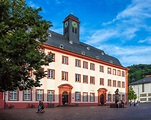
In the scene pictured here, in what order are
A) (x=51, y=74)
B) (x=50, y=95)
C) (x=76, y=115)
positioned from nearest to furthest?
(x=76, y=115), (x=50, y=95), (x=51, y=74)

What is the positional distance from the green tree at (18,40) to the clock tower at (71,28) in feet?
118

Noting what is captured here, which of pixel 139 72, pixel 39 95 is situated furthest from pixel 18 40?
pixel 139 72

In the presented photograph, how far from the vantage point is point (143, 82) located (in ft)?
346

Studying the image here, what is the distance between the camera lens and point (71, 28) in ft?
171

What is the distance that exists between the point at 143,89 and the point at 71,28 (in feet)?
219

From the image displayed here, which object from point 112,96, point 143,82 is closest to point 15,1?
point 112,96

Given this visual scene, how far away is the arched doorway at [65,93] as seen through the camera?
42.6 metres

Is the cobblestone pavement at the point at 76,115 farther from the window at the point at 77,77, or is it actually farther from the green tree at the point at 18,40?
the window at the point at 77,77

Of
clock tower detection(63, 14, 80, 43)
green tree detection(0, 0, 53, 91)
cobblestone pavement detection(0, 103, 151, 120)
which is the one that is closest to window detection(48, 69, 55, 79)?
clock tower detection(63, 14, 80, 43)

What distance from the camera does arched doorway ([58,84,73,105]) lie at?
1678 inches

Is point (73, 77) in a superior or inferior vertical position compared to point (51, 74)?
inferior

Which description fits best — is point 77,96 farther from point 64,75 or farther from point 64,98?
point 64,75

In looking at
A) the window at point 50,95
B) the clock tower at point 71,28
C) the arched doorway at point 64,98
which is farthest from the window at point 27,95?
the clock tower at point 71,28

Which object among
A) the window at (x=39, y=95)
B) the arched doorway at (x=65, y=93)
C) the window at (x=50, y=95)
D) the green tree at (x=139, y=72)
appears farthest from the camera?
the green tree at (x=139, y=72)
